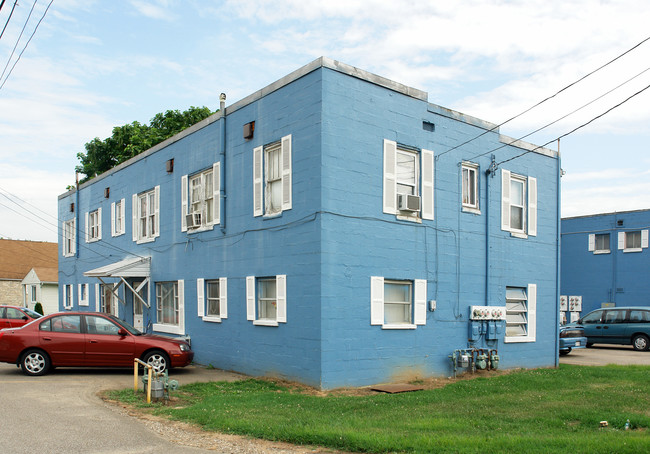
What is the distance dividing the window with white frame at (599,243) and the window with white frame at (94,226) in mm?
24863

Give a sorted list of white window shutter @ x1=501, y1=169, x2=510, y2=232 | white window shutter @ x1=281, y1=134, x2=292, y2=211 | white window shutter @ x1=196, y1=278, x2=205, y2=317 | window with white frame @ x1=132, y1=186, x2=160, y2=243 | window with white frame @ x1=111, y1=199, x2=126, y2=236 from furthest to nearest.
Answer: window with white frame @ x1=111, y1=199, x2=126, y2=236 → window with white frame @ x1=132, y1=186, x2=160, y2=243 → white window shutter @ x1=196, y1=278, x2=205, y2=317 → white window shutter @ x1=501, y1=169, x2=510, y2=232 → white window shutter @ x1=281, y1=134, x2=292, y2=211

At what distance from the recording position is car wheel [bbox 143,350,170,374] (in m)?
13.9

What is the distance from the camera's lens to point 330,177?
1218cm

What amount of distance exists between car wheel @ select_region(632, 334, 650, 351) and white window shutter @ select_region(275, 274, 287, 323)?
1690 centimetres

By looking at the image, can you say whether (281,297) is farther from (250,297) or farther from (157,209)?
(157,209)

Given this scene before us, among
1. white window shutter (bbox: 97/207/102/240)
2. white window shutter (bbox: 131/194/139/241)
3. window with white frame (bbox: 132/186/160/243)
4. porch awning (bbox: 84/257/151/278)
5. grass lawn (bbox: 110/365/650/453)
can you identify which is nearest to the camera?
grass lawn (bbox: 110/365/650/453)

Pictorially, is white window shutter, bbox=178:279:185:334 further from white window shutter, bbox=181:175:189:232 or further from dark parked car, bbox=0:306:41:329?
dark parked car, bbox=0:306:41:329

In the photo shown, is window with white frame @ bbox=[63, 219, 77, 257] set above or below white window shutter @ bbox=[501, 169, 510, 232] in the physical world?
below

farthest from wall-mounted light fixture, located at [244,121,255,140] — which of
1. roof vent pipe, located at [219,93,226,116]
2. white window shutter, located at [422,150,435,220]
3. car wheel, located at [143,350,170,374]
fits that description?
car wheel, located at [143,350,170,374]

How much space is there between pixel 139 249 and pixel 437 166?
442 inches

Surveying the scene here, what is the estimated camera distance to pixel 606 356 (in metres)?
20.8

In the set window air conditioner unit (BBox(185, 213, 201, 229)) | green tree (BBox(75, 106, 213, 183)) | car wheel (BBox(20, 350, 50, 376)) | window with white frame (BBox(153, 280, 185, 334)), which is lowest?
car wheel (BBox(20, 350, 50, 376))

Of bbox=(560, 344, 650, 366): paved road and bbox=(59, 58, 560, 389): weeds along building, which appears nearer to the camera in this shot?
bbox=(59, 58, 560, 389): weeds along building

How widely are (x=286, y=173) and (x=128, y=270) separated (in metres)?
8.52
